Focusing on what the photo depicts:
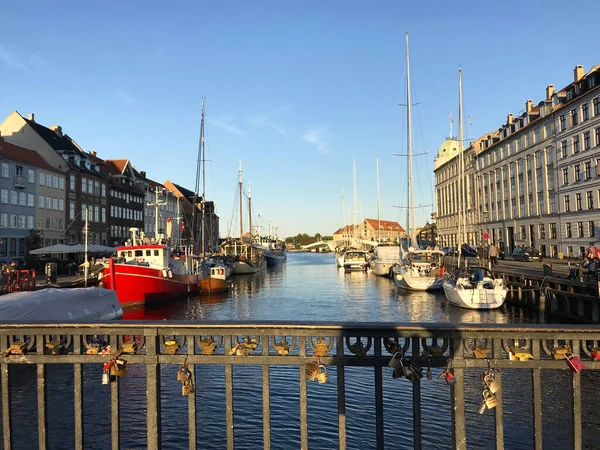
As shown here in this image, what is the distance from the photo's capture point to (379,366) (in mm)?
4672

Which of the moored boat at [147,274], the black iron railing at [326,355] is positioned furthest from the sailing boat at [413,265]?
the black iron railing at [326,355]

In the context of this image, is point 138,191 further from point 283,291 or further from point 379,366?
point 379,366

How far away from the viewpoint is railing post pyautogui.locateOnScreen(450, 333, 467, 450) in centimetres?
451

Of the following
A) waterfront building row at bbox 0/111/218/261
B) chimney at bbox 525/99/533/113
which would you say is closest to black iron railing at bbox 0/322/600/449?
waterfront building row at bbox 0/111/218/261

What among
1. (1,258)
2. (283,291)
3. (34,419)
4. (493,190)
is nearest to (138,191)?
(1,258)

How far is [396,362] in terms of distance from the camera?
4520 mm

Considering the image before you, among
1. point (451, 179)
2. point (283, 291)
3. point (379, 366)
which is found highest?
point (451, 179)

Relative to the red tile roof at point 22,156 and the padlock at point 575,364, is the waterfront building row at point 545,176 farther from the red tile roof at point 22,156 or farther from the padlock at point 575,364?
the red tile roof at point 22,156

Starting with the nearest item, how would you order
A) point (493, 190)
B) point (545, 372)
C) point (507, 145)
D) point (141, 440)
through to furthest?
point (141, 440)
point (545, 372)
point (507, 145)
point (493, 190)

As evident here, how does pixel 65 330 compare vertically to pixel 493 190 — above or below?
below

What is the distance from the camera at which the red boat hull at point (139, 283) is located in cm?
3309

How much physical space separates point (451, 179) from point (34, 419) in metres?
99.2

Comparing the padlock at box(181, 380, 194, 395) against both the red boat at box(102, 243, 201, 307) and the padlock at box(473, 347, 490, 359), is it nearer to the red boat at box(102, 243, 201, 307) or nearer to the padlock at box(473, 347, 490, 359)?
the padlock at box(473, 347, 490, 359)

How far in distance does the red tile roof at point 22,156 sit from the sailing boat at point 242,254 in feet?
97.6
